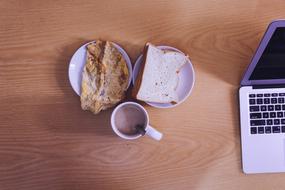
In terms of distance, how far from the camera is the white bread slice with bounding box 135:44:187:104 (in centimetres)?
80

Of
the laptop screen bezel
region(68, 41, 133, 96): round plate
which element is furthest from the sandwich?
the laptop screen bezel

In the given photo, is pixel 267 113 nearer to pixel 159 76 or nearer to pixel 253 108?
pixel 253 108

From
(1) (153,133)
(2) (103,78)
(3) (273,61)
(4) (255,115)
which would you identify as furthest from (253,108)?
(2) (103,78)

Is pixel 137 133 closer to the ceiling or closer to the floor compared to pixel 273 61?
closer to the floor

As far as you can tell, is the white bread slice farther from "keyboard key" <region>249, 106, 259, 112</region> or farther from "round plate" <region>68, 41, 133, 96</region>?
"keyboard key" <region>249, 106, 259, 112</region>

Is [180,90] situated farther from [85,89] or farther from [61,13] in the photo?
[61,13]

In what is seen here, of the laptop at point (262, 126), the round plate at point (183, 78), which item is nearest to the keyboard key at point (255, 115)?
the laptop at point (262, 126)

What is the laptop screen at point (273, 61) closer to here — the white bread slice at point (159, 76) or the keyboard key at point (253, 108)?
the keyboard key at point (253, 108)

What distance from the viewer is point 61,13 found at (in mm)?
853

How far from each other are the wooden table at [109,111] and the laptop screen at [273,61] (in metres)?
0.09

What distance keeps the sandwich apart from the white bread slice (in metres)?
0.05

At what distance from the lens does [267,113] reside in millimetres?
812

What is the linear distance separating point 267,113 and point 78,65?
49cm

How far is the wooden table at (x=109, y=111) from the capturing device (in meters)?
0.83
